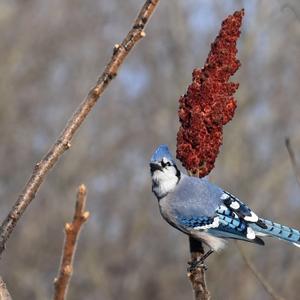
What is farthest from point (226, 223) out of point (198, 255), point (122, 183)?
point (122, 183)

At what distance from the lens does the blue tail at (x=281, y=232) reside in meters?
2.90

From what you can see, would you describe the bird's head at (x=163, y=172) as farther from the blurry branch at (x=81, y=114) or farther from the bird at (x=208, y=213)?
the blurry branch at (x=81, y=114)

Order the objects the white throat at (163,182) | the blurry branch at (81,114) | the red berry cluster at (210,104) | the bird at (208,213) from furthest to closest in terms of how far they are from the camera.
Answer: the white throat at (163,182) → the bird at (208,213) → the red berry cluster at (210,104) → the blurry branch at (81,114)

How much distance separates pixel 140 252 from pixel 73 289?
1.77 metres

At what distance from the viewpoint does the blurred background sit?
16391 mm

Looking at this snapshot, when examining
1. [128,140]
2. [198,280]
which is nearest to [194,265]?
[198,280]

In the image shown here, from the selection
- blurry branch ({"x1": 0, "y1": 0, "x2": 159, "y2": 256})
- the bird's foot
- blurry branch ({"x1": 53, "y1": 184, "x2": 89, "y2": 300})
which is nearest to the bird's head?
the bird's foot

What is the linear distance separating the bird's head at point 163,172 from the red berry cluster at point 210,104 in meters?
0.14

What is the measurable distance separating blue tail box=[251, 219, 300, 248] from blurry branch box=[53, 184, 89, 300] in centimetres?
147

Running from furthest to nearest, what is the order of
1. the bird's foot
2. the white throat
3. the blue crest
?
1. the white throat
2. the blue crest
3. the bird's foot

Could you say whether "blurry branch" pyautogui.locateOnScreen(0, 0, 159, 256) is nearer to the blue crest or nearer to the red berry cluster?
the red berry cluster

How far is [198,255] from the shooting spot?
2.64m

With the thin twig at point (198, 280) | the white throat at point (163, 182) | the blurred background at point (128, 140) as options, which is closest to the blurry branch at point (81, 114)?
the thin twig at point (198, 280)

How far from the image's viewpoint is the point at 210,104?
8.71 ft
